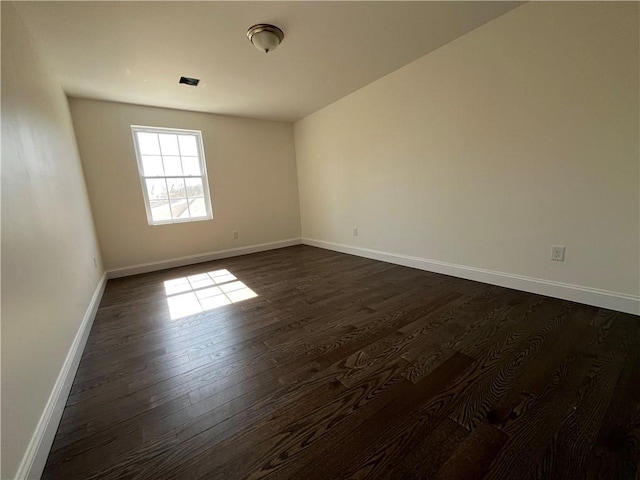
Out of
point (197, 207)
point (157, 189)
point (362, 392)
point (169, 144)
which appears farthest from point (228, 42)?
point (362, 392)

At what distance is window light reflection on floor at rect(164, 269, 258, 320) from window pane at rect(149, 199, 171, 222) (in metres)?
1.15

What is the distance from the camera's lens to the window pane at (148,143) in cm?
365

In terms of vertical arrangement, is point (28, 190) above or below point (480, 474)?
above

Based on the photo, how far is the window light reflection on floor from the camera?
2.43m

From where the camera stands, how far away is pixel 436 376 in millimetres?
1367

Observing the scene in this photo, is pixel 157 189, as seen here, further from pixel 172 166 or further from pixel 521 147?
pixel 521 147

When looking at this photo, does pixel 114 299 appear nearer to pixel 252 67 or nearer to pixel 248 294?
pixel 248 294

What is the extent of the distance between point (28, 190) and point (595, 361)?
3251 mm

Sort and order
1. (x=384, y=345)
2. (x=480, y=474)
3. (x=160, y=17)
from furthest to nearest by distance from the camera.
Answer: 1. (x=160, y=17)
2. (x=384, y=345)
3. (x=480, y=474)

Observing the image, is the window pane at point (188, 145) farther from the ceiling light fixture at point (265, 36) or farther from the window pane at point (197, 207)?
the ceiling light fixture at point (265, 36)

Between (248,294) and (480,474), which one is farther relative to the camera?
(248,294)

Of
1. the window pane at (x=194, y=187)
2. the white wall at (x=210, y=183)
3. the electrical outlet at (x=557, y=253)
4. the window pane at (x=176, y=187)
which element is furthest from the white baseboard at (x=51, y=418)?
the electrical outlet at (x=557, y=253)

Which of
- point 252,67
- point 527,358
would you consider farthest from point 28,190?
point 527,358

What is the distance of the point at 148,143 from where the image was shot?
3.71 metres
